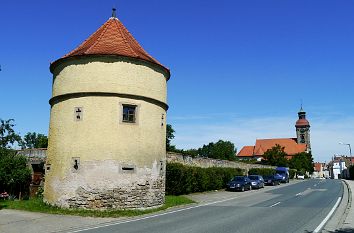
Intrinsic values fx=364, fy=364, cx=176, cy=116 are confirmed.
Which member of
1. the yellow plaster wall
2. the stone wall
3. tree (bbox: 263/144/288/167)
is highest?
the yellow plaster wall

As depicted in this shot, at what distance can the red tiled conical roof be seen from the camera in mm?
18766

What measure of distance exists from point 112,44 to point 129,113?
153 inches

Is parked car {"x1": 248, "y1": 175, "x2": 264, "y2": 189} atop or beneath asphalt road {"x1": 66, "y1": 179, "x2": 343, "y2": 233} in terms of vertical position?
atop

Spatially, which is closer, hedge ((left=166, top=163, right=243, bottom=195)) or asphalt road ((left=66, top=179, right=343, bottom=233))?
asphalt road ((left=66, top=179, right=343, bottom=233))

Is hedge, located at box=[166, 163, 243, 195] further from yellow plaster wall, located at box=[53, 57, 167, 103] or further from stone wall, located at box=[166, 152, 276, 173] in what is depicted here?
yellow plaster wall, located at box=[53, 57, 167, 103]

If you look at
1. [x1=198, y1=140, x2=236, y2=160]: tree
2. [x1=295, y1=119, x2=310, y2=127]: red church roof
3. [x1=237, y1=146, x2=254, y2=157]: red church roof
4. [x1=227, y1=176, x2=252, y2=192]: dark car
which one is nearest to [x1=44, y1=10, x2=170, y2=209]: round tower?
[x1=227, y1=176, x2=252, y2=192]: dark car

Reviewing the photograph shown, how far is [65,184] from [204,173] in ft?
54.0

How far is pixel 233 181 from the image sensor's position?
34.8 metres

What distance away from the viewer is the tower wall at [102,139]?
17.6 metres

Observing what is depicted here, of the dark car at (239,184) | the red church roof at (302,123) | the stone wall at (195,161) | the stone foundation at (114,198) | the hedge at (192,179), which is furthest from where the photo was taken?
the red church roof at (302,123)

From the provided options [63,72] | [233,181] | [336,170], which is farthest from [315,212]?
[336,170]

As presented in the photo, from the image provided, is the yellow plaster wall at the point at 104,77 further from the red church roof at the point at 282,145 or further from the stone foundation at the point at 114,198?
the red church roof at the point at 282,145

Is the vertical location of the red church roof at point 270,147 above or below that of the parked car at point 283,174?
above

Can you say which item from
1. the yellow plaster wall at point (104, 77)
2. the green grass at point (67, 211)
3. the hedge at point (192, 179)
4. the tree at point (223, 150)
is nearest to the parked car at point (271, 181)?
the hedge at point (192, 179)
